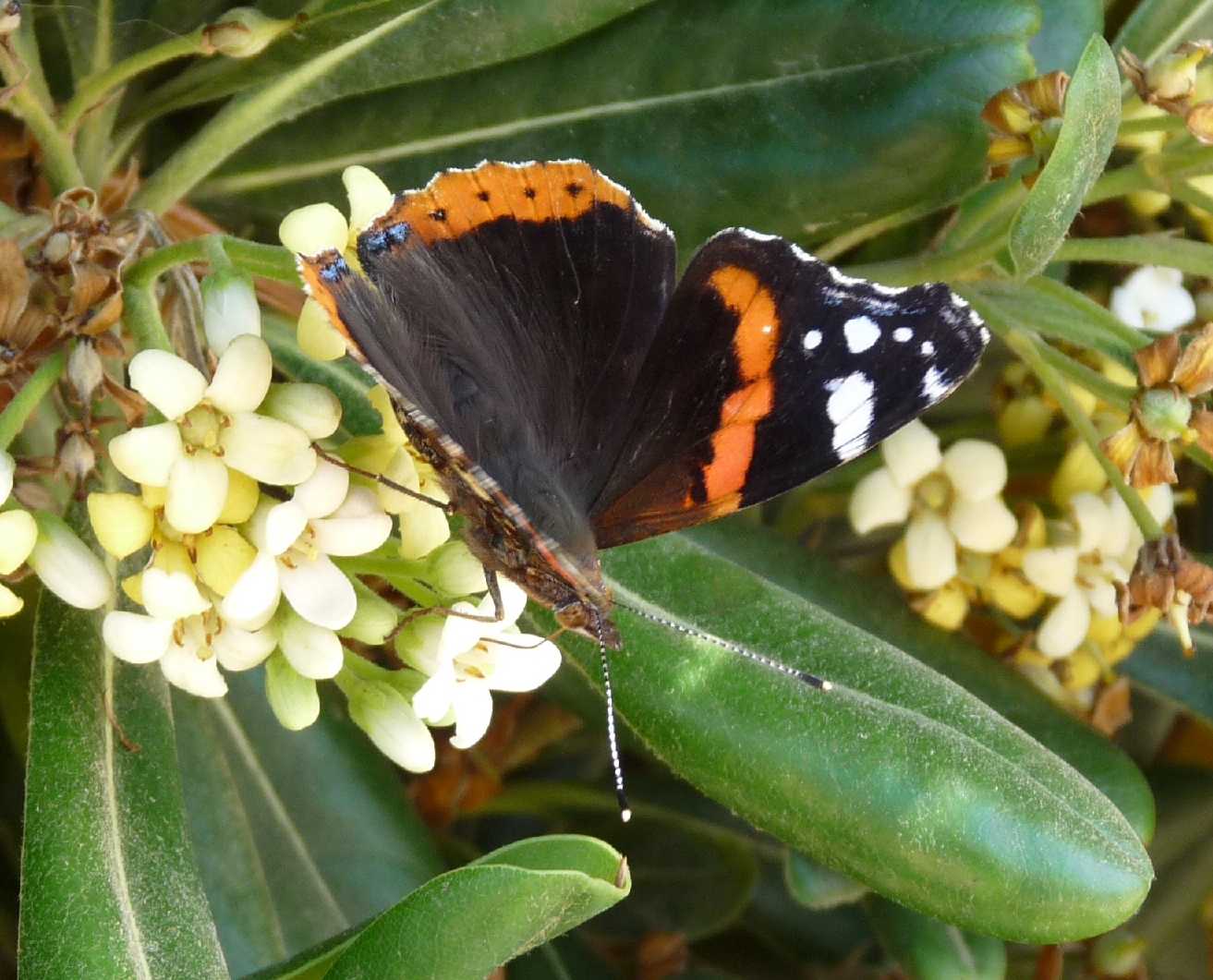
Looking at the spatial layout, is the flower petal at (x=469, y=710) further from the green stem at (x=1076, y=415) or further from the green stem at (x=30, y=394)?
the green stem at (x=1076, y=415)

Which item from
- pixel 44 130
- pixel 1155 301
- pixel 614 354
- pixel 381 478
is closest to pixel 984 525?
pixel 1155 301

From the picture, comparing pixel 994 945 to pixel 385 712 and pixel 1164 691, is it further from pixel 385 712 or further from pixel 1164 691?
pixel 385 712

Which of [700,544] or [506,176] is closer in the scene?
[506,176]

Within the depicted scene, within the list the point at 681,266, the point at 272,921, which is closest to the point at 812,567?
the point at 681,266

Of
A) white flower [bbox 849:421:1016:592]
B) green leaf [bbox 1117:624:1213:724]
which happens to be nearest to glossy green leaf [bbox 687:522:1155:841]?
white flower [bbox 849:421:1016:592]

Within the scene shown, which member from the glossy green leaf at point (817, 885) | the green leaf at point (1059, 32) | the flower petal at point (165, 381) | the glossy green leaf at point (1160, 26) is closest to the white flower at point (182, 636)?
the flower petal at point (165, 381)

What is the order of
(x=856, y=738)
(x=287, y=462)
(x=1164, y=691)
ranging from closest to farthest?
(x=287, y=462) → (x=856, y=738) → (x=1164, y=691)
